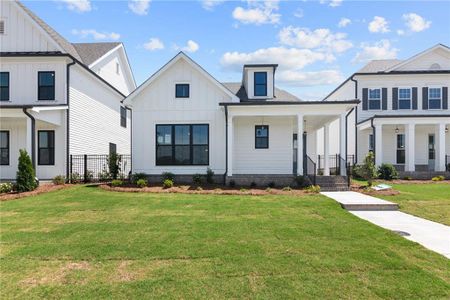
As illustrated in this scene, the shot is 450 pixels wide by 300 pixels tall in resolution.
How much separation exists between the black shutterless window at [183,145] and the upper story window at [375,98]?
13.3m

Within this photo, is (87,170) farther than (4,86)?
Yes

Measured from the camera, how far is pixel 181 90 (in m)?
15.8

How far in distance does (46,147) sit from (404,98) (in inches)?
931

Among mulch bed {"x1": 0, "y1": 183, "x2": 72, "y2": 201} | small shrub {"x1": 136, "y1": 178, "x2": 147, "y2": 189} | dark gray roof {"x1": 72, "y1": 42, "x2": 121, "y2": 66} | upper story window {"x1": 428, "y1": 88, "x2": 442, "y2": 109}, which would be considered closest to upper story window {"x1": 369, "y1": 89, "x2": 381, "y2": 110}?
upper story window {"x1": 428, "y1": 88, "x2": 442, "y2": 109}

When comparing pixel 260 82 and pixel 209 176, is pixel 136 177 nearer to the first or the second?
pixel 209 176

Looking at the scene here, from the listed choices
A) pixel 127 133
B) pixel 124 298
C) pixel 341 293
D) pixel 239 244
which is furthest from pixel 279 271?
pixel 127 133

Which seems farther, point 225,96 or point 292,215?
point 225,96

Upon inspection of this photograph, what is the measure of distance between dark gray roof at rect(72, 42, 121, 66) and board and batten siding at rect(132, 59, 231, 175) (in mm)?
6395

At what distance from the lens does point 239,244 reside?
555cm

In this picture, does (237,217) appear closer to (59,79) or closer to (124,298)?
(124,298)

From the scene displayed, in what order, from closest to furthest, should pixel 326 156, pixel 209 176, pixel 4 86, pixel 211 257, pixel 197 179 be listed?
pixel 211 257 → pixel 197 179 → pixel 209 176 → pixel 326 156 → pixel 4 86

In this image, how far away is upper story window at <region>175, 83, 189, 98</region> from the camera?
623 inches

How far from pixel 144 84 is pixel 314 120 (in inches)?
368

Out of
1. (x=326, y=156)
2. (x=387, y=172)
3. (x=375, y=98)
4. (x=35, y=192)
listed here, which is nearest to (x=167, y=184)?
(x=35, y=192)
